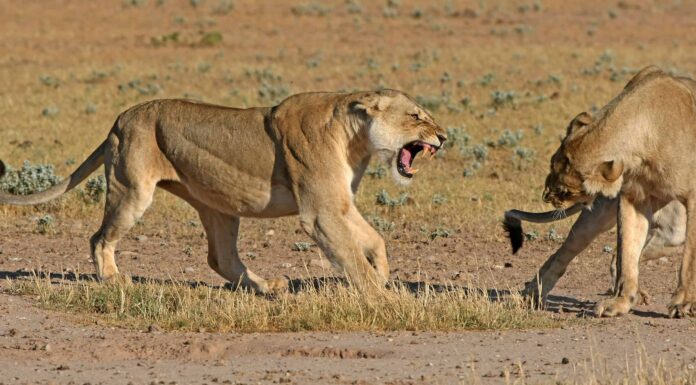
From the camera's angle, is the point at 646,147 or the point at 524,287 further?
the point at 524,287

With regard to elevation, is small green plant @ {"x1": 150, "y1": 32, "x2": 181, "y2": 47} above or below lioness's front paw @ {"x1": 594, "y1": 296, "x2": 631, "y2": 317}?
above

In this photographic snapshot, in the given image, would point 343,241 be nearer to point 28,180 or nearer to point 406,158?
point 406,158

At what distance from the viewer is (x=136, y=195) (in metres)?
9.36

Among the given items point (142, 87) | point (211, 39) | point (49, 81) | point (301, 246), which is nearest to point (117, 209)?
point (301, 246)

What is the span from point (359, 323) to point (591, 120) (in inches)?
75.6

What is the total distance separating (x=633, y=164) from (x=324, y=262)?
3.17 metres

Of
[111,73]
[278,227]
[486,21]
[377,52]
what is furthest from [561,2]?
[278,227]

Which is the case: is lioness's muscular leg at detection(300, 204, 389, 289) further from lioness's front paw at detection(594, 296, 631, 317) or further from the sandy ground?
lioness's front paw at detection(594, 296, 631, 317)

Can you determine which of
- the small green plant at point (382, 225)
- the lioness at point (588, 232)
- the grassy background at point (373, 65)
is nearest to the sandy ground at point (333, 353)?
the lioness at point (588, 232)

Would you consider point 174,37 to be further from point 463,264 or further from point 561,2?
point 463,264

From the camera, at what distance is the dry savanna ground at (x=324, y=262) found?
7.24 meters

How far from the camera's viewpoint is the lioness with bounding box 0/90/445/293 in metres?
8.77

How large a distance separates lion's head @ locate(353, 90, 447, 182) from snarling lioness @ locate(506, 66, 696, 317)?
2.87 ft

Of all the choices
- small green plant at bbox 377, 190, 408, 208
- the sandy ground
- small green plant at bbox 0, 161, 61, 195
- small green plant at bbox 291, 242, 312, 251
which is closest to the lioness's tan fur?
the sandy ground
